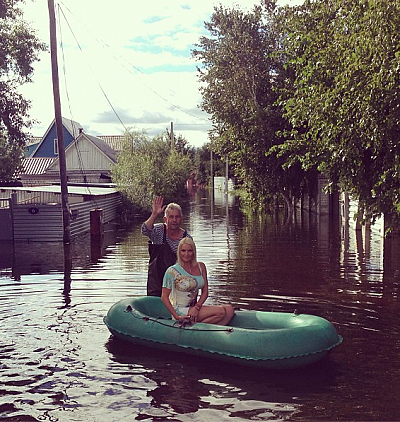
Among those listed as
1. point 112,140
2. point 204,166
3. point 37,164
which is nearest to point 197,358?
point 37,164

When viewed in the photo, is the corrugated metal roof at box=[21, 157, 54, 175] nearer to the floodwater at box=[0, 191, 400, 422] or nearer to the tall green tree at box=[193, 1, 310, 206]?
the tall green tree at box=[193, 1, 310, 206]

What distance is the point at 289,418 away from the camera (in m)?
6.16

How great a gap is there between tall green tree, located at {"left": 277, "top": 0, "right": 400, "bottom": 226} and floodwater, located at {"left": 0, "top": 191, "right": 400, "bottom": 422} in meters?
2.27

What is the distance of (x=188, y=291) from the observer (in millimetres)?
8430

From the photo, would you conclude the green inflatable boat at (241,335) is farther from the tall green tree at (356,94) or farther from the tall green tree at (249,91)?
the tall green tree at (249,91)

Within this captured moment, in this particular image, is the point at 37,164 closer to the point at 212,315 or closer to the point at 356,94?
the point at 356,94

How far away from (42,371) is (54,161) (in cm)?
4882

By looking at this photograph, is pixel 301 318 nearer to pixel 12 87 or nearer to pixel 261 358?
pixel 261 358

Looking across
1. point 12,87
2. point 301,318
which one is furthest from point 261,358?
point 12,87

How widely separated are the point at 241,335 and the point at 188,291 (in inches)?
40.6

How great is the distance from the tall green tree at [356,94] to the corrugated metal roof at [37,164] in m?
44.7

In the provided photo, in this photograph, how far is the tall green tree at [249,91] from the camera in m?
31.1

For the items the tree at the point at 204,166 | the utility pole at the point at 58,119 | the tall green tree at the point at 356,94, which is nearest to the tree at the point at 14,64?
the utility pole at the point at 58,119

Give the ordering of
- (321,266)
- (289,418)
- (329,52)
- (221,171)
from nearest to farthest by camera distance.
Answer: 1. (289,418)
2. (329,52)
3. (321,266)
4. (221,171)
